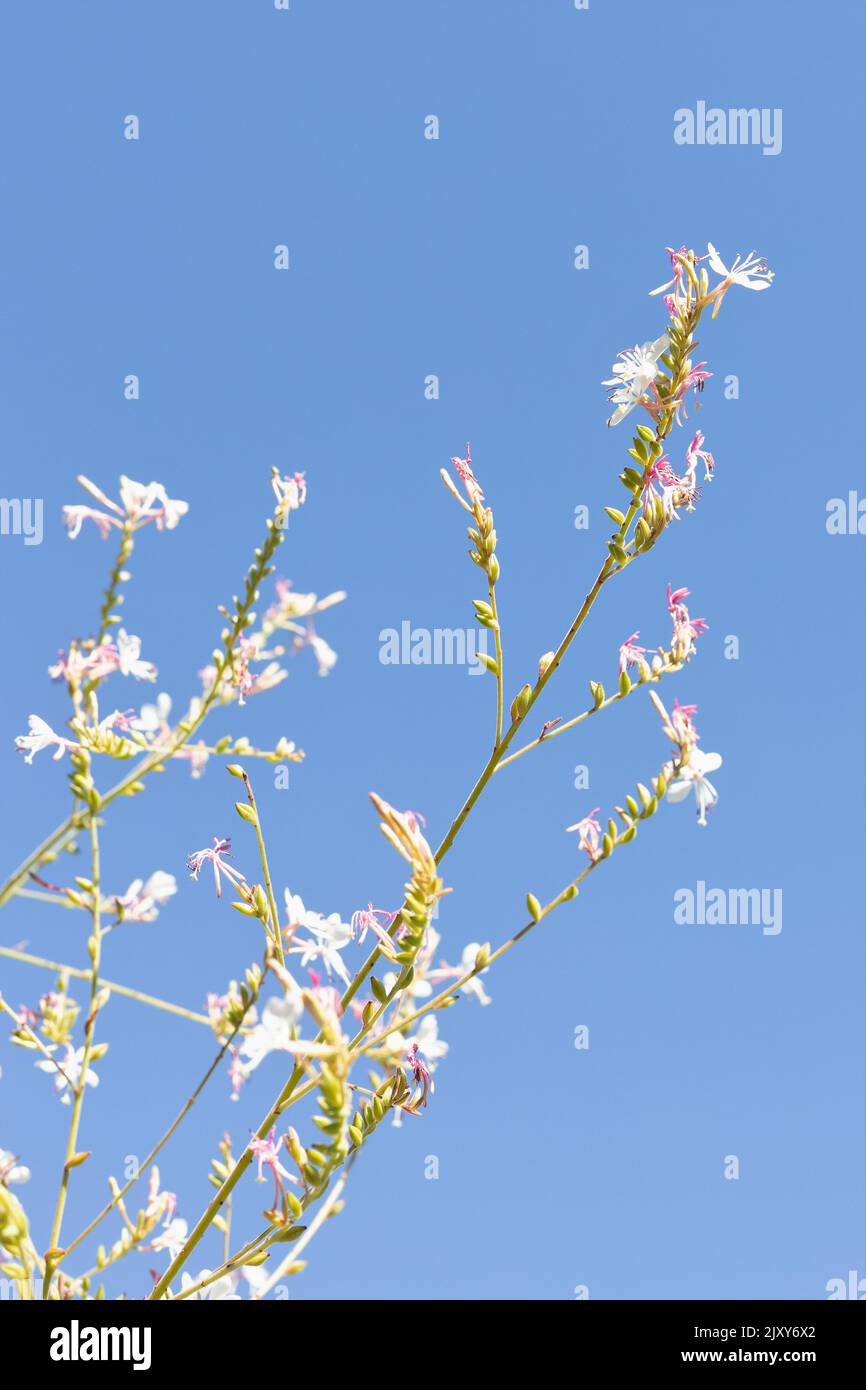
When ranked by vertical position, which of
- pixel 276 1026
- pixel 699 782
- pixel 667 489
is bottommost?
pixel 276 1026

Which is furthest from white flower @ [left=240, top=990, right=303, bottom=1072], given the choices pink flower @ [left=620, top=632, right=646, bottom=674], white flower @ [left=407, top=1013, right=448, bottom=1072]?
pink flower @ [left=620, top=632, right=646, bottom=674]

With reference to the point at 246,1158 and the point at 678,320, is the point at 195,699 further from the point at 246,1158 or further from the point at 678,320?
the point at 678,320

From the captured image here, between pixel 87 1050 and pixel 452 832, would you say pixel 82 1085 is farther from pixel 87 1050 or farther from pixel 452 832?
pixel 452 832

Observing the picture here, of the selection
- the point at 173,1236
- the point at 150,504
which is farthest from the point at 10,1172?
the point at 150,504

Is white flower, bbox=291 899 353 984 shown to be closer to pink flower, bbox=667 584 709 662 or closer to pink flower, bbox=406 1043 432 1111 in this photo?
pink flower, bbox=406 1043 432 1111
